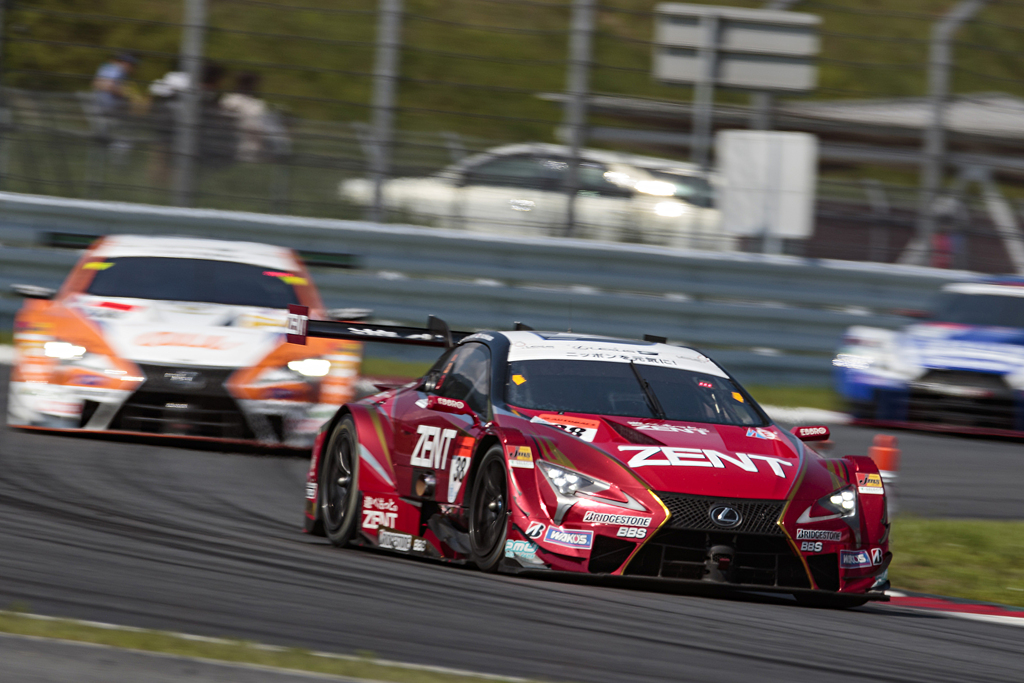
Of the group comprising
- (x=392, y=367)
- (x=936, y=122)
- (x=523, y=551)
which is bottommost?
(x=392, y=367)

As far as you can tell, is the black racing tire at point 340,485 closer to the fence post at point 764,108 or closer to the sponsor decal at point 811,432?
the sponsor decal at point 811,432

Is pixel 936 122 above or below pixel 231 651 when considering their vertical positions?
above

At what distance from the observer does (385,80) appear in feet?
47.6

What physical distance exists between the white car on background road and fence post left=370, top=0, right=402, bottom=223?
9.4 inches

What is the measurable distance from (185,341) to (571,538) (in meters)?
4.51

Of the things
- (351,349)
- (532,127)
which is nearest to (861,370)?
(532,127)

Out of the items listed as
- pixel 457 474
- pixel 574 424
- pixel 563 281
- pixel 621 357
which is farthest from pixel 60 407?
pixel 563 281

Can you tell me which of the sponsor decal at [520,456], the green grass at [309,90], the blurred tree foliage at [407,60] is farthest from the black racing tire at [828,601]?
the green grass at [309,90]

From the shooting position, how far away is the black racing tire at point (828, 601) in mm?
6339

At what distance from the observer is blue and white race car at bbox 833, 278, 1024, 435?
1301 cm

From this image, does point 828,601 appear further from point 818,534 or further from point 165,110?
point 165,110

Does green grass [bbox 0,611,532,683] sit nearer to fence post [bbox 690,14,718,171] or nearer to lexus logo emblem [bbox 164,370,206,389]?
lexus logo emblem [bbox 164,370,206,389]

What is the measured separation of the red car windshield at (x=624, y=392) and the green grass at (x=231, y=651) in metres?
2.57

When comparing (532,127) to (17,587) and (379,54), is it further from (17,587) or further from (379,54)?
(17,587)
